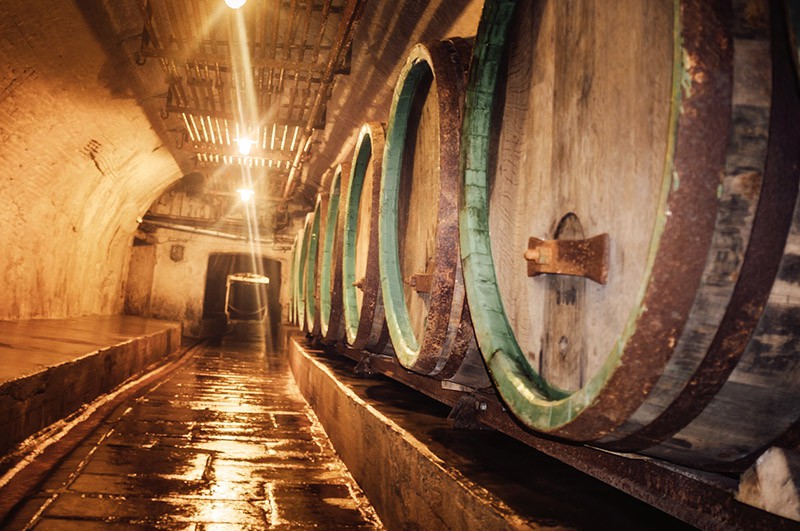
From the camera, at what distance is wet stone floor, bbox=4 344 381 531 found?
220 centimetres

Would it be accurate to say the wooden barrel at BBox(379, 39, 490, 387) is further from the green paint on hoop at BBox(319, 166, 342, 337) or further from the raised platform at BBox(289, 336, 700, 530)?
the green paint on hoop at BBox(319, 166, 342, 337)

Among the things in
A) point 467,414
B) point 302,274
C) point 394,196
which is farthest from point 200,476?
point 302,274

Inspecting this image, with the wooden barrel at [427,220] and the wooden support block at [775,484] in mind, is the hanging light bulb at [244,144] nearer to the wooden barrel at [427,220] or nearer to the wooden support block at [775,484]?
the wooden barrel at [427,220]

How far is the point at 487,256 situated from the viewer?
1.60 meters

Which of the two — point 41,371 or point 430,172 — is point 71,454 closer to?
point 41,371

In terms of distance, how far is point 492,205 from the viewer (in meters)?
1.70

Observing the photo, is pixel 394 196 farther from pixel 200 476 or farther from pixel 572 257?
pixel 200 476

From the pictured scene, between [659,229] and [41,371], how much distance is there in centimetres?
376

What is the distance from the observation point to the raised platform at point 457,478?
132 cm

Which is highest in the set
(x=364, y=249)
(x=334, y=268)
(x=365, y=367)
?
(x=364, y=249)

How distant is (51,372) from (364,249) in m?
2.26

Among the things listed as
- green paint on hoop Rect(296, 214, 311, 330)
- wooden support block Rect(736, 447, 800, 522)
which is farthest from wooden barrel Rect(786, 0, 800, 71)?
green paint on hoop Rect(296, 214, 311, 330)

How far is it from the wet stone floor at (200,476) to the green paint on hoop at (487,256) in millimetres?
1227

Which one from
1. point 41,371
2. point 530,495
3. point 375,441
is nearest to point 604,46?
point 530,495
